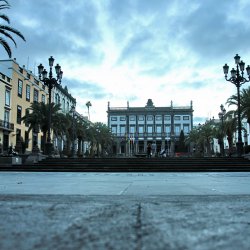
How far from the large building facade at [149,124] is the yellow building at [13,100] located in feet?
214

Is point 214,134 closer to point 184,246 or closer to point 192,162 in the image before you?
point 192,162

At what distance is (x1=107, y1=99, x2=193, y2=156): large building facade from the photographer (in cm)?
11800

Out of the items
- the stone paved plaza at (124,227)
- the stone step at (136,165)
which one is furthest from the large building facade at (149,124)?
the stone paved plaza at (124,227)

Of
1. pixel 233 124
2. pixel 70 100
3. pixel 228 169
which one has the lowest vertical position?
pixel 228 169

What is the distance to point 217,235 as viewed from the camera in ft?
7.84

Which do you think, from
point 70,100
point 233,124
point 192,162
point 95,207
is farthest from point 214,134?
point 95,207

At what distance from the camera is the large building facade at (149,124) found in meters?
118

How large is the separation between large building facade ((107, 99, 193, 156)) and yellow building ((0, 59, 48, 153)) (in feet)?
214

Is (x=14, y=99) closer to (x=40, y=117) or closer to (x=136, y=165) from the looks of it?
(x=40, y=117)

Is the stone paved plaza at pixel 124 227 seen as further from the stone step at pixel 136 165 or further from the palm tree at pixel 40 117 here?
the palm tree at pixel 40 117

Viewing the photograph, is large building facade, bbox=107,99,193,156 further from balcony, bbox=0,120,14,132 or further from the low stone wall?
the low stone wall

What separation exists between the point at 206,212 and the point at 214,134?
61.7 m

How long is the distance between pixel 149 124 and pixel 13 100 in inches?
2939

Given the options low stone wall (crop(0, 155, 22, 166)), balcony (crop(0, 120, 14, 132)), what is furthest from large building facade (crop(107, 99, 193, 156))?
low stone wall (crop(0, 155, 22, 166))
